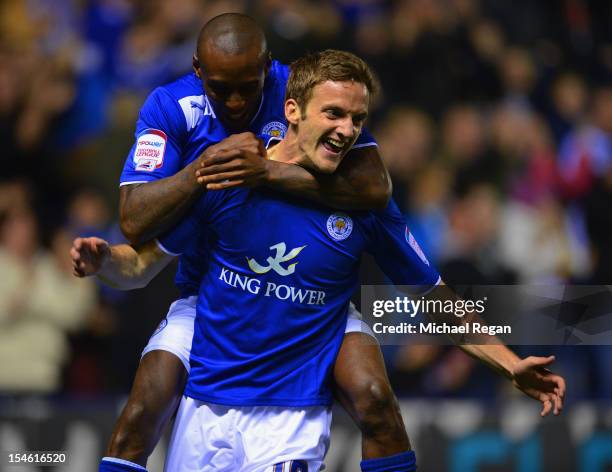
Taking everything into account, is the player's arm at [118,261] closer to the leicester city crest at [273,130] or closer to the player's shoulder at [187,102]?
the player's shoulder at [187,102]

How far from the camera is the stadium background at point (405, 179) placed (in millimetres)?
6223

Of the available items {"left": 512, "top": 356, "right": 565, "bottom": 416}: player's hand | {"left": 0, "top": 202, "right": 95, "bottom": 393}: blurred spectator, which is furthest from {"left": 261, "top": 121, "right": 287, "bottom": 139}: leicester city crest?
{"left": 0, "top": 202, "right": 95, "bottom": 393}: blurred spectator

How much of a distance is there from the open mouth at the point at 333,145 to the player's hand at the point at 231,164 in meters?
0.25

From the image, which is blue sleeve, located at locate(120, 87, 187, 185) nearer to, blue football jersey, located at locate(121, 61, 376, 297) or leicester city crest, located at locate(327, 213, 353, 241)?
blue football jersey, located at locate(121, 61, 376, 297)

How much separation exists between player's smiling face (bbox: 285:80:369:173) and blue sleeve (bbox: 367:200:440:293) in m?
0.31

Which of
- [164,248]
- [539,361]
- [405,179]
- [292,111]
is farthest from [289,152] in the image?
[405,179]

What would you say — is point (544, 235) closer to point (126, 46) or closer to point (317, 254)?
point (126, 46)

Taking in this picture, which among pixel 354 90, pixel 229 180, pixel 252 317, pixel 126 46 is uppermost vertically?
pixel 126 46

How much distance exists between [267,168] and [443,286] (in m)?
0.90

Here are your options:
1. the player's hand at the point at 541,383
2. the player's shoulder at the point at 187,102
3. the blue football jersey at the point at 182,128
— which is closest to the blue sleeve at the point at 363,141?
the blue football jersey at the point at 182,128

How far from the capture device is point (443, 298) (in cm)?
413

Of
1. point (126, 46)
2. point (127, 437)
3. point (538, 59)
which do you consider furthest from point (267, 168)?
point (538, 59)

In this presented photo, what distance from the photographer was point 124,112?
7.12 meters

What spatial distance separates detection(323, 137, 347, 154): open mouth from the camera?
12.3 ft
